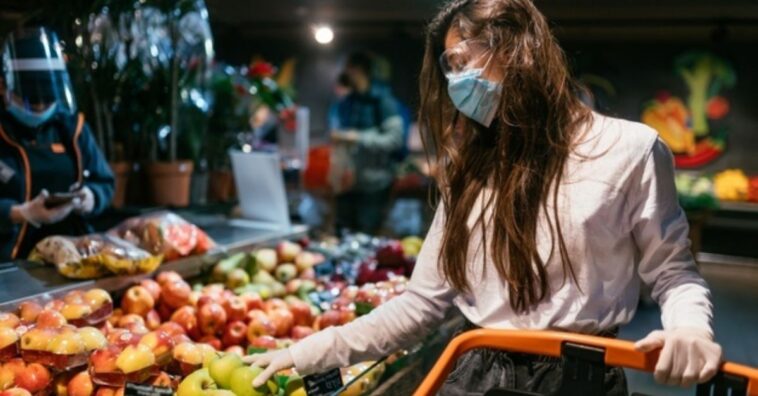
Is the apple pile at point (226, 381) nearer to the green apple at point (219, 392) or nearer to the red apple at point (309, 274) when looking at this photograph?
the green apple at point (219, 392)

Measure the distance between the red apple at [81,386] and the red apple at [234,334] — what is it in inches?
21.9

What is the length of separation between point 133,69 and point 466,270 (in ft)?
7.59

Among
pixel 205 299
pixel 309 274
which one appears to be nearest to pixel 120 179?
pixel 309 274

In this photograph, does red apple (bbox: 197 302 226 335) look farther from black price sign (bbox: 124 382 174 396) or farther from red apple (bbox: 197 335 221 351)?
black price sign (bbox: 124 382 174 396)

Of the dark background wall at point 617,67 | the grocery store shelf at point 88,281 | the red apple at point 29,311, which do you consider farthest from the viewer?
the dark background wall at point 617,67

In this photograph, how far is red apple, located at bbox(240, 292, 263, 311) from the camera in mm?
2533

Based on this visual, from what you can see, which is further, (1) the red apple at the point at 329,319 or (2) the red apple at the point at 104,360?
(1) the red apple at the point at 329,319

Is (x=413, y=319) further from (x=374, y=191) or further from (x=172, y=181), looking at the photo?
(x=374, y=191)

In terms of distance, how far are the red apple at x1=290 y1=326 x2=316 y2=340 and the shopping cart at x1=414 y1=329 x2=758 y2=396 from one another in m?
1.13

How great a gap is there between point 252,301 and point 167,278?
0.97ft

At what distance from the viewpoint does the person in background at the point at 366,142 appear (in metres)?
6.55

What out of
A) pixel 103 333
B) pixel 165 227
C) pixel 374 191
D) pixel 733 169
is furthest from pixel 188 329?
pixel 733 169

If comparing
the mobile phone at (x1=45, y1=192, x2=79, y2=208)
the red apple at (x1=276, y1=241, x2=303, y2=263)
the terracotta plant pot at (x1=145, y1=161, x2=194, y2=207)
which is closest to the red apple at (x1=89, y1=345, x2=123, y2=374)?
the mobile phone at (x1=45, y1=192, x2=79, y2=208)

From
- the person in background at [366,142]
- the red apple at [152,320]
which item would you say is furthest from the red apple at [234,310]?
the person in background at [366,142]
